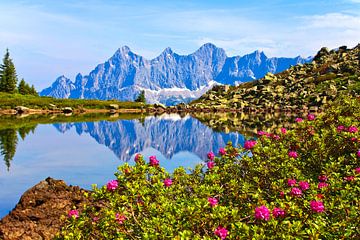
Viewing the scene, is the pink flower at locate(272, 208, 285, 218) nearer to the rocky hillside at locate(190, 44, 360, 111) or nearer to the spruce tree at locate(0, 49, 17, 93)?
the rocky hillside at locate(190, 44, 360, 111)

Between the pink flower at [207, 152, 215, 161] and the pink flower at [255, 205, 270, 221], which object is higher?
the pink flower at [207, 152, 215, 161]

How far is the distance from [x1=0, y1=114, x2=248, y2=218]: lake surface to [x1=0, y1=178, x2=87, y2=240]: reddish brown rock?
5919mm

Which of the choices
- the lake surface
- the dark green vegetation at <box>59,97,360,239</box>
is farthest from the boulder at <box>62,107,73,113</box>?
the dark green vegetation at <box>59,97,360,239</box>

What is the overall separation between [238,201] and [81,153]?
43817 millimetres

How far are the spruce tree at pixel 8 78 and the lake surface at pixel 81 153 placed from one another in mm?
88096

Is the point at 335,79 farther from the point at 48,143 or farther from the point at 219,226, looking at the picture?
the point at 219,226

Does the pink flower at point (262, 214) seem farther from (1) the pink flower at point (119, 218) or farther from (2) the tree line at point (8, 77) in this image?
(2) the tree line at point (8, 77)

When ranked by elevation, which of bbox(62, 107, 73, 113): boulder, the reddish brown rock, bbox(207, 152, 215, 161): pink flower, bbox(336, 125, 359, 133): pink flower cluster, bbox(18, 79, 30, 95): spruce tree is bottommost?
the reddish brown rock

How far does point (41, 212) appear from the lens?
54.7 feet

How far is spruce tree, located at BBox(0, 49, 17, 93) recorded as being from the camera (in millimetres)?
154375

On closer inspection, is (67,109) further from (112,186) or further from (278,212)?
(278,212)

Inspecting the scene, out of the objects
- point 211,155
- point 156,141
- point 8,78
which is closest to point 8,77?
point 8,78

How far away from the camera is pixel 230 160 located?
549 inches

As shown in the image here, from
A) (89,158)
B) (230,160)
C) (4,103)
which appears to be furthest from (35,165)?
(4,103)
